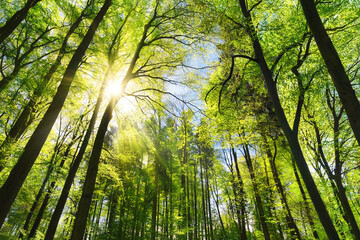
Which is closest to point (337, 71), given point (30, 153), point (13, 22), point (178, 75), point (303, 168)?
point (303, 168)

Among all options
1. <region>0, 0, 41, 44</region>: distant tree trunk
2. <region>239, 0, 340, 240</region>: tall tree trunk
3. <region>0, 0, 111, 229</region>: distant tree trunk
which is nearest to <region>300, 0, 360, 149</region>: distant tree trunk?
<region>239, 0, 340, 240</region>: tall tree trunk

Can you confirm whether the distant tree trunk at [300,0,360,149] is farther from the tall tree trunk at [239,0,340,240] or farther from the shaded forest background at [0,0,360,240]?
the tall tree trunk at [239,0,340,240]

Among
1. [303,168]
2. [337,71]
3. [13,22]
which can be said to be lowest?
[303,168]

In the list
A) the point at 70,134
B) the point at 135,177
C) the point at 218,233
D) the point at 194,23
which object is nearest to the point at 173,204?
the point at 135,177

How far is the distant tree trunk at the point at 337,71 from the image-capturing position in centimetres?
232

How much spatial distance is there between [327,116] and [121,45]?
11.5 metres

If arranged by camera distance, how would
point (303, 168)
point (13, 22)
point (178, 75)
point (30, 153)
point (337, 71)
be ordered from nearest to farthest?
point (337, 71) → point (30, 153) → point (303, 168) → point (13, 22) → point (178, 75)

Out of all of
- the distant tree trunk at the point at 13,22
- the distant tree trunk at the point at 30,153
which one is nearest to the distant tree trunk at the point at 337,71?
the distant tree trunk at the point at 30,153

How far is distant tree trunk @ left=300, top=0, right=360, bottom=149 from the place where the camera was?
2.32 metres

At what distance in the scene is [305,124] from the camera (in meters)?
9.30

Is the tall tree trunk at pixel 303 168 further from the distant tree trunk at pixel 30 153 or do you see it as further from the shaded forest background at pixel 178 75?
the distant tree trunk at pixel 30 153

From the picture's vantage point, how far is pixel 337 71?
99.7 inches

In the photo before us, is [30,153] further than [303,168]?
No

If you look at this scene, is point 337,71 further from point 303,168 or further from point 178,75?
point 178,75
